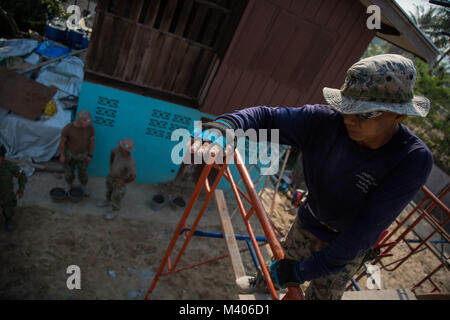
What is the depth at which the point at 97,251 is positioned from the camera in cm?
540

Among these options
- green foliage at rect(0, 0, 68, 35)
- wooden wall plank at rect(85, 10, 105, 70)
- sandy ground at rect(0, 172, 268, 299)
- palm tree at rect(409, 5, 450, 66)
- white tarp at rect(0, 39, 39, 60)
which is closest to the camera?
sandy ground at rect(0, 172, 268, 299)

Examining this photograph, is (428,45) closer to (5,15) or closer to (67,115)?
(67,115)

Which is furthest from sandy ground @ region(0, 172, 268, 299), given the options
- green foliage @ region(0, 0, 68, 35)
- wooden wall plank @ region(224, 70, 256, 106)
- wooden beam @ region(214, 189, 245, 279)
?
green foliage @ region(0, 0, 68, 35)

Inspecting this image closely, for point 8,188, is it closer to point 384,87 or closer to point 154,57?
point 154,57

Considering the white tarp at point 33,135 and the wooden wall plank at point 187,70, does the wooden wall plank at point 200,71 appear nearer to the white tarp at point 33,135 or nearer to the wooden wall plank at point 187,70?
the wooden wall plank at point 187,70

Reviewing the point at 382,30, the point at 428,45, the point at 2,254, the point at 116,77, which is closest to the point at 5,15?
the point at 116,77

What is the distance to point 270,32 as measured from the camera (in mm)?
5824

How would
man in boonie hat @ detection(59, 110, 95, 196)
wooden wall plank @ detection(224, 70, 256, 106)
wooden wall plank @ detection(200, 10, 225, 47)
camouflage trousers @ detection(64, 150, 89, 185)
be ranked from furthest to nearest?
wooden wall plank @ detection(224, 70, 256, 106), camouflage trousers @ detection(64, 150, 89, 185), wooden wall plank @ detection(200, 10, 225, 47), man in boonie hat @ detection(59, 110, 95, 196)

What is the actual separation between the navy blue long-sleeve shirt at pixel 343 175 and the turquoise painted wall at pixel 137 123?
516 cm

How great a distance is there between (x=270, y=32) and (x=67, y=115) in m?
5.75

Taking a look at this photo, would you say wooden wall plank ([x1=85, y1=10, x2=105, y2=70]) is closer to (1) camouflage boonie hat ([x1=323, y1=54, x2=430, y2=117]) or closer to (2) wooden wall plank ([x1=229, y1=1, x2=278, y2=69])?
(2) wooden wall plank ([x1=229, y1=1, x2=278, y2=69])

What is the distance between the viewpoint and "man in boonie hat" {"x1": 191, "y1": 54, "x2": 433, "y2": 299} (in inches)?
59.9

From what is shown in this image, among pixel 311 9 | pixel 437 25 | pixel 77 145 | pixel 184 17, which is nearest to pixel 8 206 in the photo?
pixel 77 145

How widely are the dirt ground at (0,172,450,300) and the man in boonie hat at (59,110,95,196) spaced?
2.06 ft
